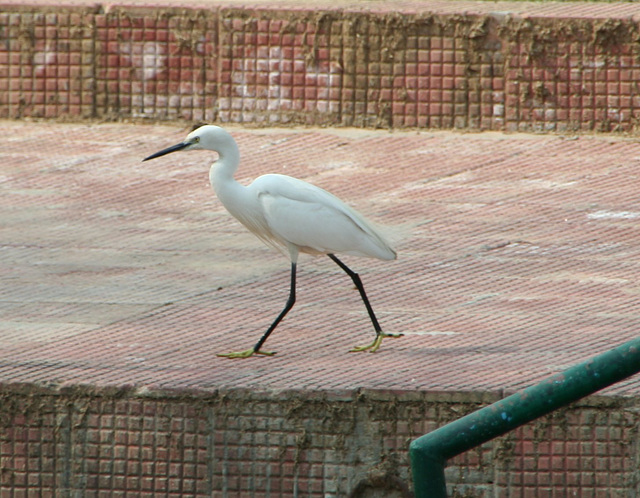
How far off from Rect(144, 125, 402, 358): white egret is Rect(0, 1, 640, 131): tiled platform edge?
370cm

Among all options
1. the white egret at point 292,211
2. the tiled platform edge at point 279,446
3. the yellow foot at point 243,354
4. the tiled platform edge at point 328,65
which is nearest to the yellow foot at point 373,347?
the white egret at point 292,211

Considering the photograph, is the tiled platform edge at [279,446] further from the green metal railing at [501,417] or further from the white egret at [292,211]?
the green metal railing at [501,417]

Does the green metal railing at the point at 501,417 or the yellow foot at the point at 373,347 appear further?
the yellow foot at the point at 373,347

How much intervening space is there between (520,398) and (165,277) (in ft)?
13.8

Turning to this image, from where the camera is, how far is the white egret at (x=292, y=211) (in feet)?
16.8

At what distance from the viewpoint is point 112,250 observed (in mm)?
6699

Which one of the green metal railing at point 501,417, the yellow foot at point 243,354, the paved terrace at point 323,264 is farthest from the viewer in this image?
the yellow foot at point 243,354

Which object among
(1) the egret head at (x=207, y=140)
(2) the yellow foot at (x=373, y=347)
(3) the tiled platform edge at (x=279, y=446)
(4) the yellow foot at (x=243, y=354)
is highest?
(1) the egret head at (x=207, y=140)

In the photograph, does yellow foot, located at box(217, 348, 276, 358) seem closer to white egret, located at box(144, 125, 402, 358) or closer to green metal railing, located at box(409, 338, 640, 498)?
white egret, located at box(144, 125, 402, 358)

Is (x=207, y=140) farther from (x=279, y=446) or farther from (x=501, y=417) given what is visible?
(x=501, y=417)

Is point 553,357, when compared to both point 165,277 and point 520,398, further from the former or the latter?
point 520,398

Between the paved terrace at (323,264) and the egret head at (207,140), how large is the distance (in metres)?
0.73

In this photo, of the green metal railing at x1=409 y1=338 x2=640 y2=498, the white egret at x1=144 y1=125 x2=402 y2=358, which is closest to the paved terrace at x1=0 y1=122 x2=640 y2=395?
the white egret at x1=144 y1=125 x2=402 y2=358

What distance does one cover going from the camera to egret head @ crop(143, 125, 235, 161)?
5.12 m
